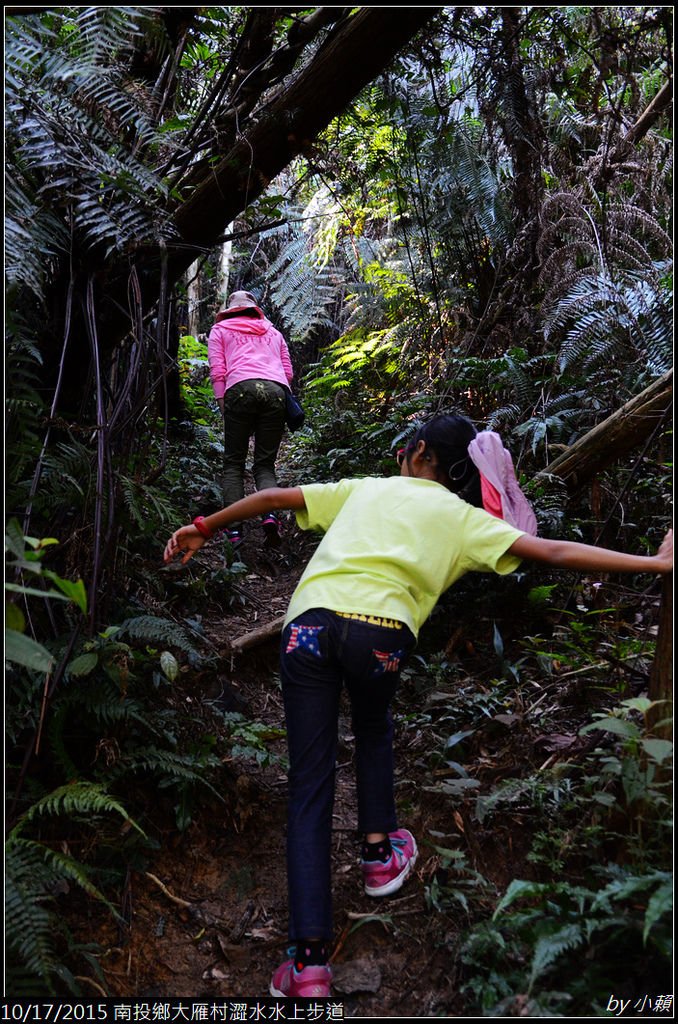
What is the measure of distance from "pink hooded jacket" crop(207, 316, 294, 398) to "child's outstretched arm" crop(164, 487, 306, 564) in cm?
311

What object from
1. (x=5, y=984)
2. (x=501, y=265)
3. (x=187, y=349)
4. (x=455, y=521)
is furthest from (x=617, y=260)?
(x=187, y=349)

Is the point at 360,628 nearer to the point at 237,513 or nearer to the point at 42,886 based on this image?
the point at 237,513

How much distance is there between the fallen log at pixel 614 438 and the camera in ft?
11.6

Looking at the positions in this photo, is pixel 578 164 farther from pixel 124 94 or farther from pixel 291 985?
pixel 291 985

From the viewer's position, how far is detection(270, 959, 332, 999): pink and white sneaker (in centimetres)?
229

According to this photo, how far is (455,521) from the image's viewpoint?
2.73 m

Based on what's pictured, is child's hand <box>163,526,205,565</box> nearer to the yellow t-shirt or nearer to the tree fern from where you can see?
the yellow t-shirt

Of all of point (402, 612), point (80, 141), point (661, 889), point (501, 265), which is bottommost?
point (661, 889)

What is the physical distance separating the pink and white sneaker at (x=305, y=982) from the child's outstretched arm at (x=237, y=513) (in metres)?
1.45

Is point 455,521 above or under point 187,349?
under

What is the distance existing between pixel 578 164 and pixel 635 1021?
5834mm

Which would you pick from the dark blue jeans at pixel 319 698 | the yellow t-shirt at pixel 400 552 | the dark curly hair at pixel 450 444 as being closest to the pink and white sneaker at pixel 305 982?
the dark blue jeans at pixel 319 698

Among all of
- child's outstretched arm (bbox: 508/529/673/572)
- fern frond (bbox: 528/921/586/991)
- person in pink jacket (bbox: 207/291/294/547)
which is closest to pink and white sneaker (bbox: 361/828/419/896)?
fern frond (bbox: 528/921/586/991)

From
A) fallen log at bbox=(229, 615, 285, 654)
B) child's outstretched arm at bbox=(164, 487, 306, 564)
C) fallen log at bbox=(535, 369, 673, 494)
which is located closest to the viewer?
child's outstretched arm at bbox=(164, 487, 306, 564)
